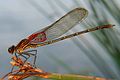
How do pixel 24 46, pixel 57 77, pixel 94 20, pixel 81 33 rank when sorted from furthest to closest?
pixel 81 33 < pixel 94 20 < pixel 24 46 < pixel 57 77

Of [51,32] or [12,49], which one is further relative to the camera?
[51,32]

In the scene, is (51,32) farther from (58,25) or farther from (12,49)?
(12,49)

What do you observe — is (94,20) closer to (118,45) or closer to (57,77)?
(118,45)

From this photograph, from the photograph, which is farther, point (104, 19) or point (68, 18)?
point (104, 19)

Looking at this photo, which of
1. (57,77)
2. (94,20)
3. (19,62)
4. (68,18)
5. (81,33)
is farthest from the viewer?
(81,33)

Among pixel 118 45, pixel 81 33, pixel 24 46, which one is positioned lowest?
pixel 118 45

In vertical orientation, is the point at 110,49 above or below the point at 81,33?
below

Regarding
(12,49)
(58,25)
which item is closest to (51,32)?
(58,25)

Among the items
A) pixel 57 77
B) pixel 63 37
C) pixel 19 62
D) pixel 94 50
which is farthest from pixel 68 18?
pixel 57 77
